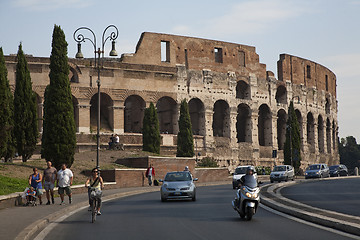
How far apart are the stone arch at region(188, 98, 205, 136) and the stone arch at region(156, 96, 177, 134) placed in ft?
9.01

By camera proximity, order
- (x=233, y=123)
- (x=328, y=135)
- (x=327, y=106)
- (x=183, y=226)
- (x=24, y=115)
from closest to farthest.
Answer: (x=183, y=226), (x=24, y=115), (x=233, y=123), (x=327, y=106), (x=328, y=135)

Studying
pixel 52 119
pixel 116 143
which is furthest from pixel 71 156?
pixel 116 143

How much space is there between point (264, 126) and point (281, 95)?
487 cm

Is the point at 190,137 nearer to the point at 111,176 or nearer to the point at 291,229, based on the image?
the point at 111,176

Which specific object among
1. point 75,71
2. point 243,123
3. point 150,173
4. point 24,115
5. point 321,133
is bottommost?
point 150,173

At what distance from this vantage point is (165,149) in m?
57.1

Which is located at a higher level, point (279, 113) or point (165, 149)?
point (279, 113)

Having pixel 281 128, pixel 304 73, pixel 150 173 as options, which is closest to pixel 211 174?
pixel 150 173

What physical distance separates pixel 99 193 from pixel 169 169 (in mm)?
28663

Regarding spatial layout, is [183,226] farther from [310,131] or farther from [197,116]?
[310,131]

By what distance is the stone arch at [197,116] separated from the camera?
61.7 m

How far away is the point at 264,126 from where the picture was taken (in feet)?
228

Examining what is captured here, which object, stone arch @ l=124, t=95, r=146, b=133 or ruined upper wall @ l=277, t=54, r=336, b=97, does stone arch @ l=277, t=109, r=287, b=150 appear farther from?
stone arch @ l=124, t=95, r=146, b=133

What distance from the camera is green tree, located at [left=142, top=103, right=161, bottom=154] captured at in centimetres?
5150
